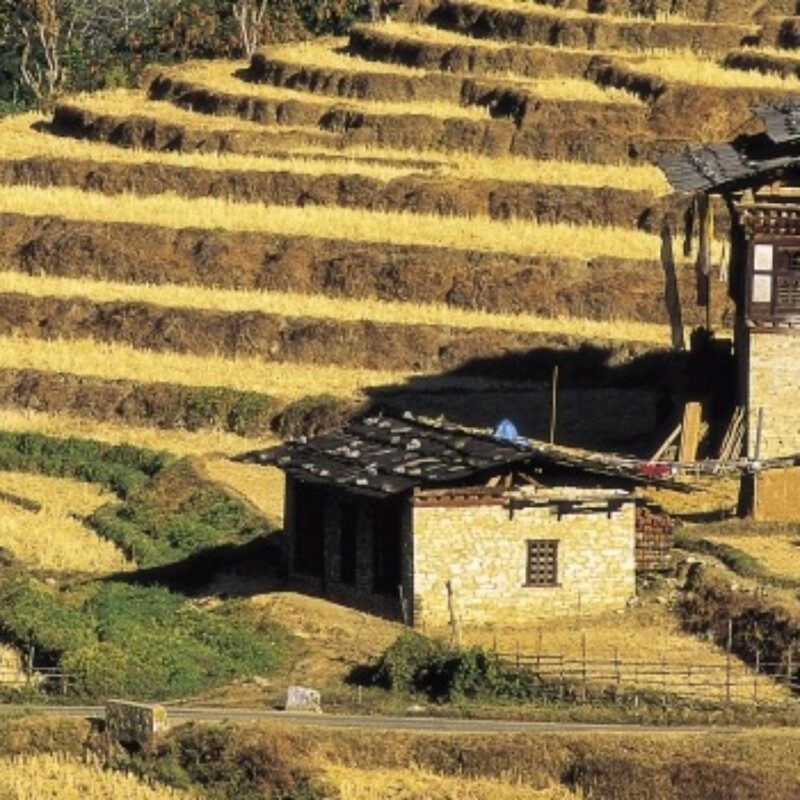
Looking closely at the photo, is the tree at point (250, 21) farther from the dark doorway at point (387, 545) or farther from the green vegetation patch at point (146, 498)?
the dark doorway at point (387, 545)

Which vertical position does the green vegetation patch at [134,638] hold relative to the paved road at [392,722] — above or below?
below

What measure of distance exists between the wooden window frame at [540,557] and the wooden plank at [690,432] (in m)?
11.2

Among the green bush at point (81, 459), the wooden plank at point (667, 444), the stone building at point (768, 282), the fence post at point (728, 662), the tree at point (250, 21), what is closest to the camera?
the fence post at point (728, 662)

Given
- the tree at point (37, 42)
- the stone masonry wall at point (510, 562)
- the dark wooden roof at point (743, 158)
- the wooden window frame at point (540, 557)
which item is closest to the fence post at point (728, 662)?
the stone masonry wall at point (510, 562)

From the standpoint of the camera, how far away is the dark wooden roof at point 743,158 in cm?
7906

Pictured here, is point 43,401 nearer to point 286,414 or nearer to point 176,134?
point 286,414

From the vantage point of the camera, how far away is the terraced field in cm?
8900

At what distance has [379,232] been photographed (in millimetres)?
97625

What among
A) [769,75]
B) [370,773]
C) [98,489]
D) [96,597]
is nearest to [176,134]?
[769,75]

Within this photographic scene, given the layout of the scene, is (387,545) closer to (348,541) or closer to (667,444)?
(348,541)

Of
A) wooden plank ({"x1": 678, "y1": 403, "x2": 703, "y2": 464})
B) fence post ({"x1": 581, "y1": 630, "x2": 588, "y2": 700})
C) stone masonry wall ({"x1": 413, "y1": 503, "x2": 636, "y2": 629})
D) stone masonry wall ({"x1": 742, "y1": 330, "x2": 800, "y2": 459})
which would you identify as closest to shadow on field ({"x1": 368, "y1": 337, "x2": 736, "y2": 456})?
wooden plank ({"x1": 678, "y1": 403, "x2": 703, "y2": 464})

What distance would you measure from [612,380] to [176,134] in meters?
21.8

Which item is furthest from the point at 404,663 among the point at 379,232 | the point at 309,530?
the point at 379,232

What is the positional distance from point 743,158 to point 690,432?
5.62 meters
